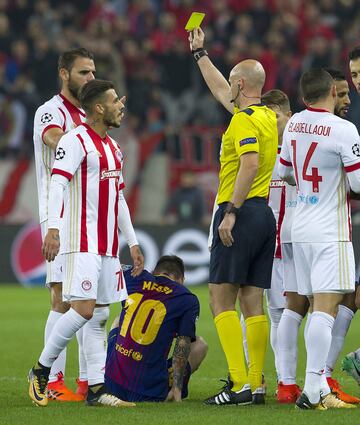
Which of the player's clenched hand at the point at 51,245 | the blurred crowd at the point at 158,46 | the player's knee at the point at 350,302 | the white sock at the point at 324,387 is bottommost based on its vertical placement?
the white sock at the point at 324,387

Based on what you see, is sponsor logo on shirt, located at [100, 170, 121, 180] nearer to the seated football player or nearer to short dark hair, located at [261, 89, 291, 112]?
the seated football player

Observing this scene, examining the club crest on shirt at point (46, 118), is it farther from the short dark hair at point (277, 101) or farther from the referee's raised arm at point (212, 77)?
the short dark hair at point (277, 101)

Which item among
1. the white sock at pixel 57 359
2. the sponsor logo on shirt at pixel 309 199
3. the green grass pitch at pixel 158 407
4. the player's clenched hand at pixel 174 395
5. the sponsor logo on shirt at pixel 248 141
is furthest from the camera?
the white sock at pixel 57 359

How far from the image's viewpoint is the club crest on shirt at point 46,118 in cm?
825

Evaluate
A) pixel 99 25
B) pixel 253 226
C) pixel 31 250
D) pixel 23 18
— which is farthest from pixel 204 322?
pixel 23 18

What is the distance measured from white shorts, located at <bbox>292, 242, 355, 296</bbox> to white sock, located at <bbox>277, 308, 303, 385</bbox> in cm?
56

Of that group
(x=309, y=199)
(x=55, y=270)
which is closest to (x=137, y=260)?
(x=55, y=270)

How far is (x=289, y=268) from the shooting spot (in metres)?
7.88

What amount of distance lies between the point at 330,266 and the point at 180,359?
122 centimetres

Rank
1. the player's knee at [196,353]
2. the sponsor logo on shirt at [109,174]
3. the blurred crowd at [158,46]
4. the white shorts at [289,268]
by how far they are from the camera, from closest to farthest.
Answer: the sponsor logo on shirt at [109,174]
the white shorts at [289,268]
the player's knee at [196,353]
the blurred crowd at [158,46]

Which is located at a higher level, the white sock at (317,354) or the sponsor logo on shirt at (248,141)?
the sponsor logo on shirt at (248,141)

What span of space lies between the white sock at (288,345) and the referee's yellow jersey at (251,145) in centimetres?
86

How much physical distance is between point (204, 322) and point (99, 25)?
25.3 feet

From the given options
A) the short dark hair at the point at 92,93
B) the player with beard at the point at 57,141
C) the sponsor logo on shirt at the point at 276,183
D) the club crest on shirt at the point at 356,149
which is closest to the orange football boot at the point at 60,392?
the player with beard at the point at 57,141
